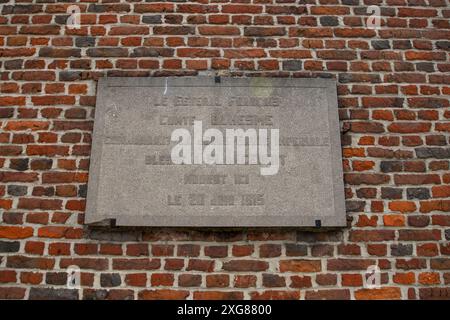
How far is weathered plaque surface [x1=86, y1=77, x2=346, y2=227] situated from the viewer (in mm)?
2564

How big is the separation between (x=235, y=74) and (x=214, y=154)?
59cm

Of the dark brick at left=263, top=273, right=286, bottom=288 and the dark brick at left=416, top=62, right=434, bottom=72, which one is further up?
the dark brick at left=416, top=62, right=434, bottom=72

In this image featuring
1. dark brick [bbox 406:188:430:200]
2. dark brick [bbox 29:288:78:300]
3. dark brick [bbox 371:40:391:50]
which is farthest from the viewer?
dark brick [bbox 371:40:391:50]

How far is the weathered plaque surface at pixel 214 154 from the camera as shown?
2.56m

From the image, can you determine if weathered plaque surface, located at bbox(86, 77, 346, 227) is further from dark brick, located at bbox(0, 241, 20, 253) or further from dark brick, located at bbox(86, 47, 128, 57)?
dark brick, located at bbox(0, 241, 20, 253)

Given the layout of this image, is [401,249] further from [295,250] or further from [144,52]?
[144,52]

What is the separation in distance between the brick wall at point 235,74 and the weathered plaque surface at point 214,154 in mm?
102

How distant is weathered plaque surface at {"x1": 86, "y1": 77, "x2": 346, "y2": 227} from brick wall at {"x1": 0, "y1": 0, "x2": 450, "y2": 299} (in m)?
0.10

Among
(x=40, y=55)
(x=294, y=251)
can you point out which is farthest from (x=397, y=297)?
(x=40, y=55)

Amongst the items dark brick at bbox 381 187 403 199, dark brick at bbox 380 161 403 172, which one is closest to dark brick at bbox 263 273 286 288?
dark brick at bbox 381 187 403 199

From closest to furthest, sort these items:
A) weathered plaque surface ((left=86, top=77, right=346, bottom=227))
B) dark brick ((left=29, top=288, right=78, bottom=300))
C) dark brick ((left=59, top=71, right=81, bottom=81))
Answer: dark brick ((left=29, top=288, right=78, bottom=300)) → weathered plaque surface ((left=86, top=77, right=346, bottom=227)) → dark brick ((left=59, top=71, right=81, bottom=81))

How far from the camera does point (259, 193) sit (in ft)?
8.55

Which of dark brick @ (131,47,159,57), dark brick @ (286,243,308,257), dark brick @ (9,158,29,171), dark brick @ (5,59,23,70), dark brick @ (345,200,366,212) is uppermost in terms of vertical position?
dark brick @ (131,47,159,57)

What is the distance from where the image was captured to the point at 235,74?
9.61 feet
